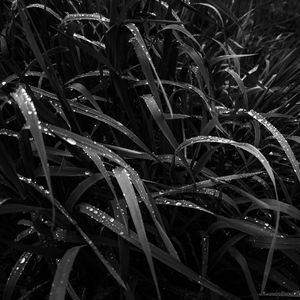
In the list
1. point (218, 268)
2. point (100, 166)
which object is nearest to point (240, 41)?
point (218, 268)

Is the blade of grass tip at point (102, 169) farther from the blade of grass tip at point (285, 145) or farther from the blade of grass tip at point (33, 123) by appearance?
the blade of grass tip at point (285, 145)

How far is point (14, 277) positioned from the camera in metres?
1.06

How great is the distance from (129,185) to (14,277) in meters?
0.35

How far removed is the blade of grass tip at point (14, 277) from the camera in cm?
105

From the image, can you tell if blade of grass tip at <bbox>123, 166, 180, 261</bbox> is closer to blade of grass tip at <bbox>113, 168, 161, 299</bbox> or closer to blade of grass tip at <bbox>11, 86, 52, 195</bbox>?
blade of grass tip at <bbox>113, 168, 161, 299</bbox>

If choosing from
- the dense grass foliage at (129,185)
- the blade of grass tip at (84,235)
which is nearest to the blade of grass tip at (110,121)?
the dense grass foliage at (129,185)

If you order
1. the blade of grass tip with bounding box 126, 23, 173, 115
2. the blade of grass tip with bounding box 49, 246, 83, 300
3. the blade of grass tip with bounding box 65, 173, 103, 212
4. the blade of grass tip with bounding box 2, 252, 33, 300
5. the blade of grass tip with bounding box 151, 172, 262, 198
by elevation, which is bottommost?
the blade of grass tip with bounding box 2, 252, 33, 300

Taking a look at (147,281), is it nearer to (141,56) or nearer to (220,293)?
(220,293)

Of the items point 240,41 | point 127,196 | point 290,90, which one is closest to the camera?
point 127,196

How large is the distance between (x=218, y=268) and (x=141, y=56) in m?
0.58

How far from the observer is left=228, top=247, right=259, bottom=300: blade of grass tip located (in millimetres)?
1072

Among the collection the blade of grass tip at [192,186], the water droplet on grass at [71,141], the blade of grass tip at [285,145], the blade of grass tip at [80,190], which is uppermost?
the water droplet on grass at [71,141]

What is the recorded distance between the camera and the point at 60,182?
3.86 feet

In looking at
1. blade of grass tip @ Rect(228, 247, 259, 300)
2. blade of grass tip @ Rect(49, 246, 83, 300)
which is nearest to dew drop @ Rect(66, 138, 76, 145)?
blade of grass tip @ Rect(49, 246, 83, 300)
